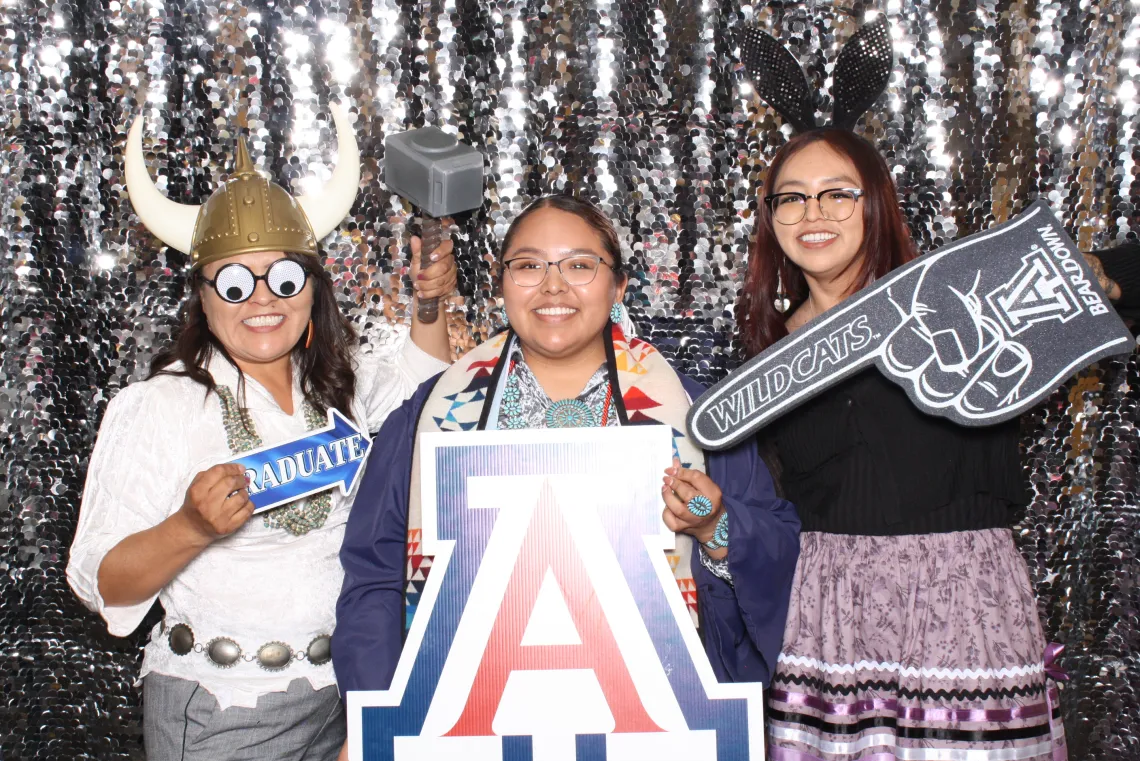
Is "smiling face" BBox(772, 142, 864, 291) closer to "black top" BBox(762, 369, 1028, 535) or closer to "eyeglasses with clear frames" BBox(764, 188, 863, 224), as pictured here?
"eyeglasses with clear frames" BBox(764, 188, 863, 224)

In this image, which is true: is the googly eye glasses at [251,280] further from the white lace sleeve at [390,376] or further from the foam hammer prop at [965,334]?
the foam hammer prop at [965,334]

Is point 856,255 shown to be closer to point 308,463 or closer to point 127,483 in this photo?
point 308,463

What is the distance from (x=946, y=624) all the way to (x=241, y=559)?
1167mm

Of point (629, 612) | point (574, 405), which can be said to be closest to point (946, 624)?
point (629, 612)

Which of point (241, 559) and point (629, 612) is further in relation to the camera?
point (241, 559)

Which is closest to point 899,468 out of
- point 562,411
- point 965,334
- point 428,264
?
point 965,334

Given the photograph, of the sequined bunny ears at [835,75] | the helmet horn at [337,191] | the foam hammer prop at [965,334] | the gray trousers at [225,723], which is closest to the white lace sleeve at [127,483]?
the gray trousers at [225,723]

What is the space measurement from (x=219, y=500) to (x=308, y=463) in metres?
0.16

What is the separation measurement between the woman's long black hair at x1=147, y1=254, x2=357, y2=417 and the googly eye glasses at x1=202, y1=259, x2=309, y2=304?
0.03 meters

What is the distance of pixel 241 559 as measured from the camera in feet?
5.79

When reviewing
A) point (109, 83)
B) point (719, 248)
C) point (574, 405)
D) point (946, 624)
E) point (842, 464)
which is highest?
point (109, 83)

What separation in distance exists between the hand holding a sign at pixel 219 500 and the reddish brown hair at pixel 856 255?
0.96 metres

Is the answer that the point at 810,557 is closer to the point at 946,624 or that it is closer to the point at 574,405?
the point at 946,624

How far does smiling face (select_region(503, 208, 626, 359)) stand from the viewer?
67.6 inches
